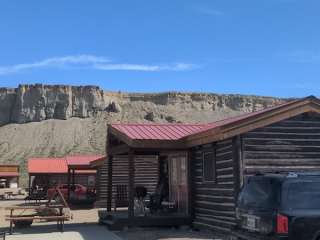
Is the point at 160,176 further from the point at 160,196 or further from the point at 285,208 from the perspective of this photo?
the point at 285,208

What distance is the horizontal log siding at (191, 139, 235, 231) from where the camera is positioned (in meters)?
15.1

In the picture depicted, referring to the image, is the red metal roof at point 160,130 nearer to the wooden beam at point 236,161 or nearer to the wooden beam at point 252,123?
the wooden beam at point 252,123

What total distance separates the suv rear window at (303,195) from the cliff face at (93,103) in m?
104

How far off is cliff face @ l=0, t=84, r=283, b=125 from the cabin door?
92783 millimetres

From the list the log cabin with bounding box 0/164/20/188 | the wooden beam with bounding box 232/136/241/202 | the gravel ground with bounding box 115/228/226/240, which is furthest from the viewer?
the log cabin with bounding box 0/164/20/188

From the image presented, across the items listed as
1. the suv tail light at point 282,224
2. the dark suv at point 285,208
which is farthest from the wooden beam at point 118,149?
the suv tail light at point 282,224

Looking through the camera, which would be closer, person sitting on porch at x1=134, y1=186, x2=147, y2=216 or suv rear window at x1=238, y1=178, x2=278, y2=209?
suv rear window at x1=238, y1=178, x2=278, y2=209

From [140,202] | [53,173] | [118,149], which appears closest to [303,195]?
[118,149]

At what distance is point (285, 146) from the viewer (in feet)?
49.7

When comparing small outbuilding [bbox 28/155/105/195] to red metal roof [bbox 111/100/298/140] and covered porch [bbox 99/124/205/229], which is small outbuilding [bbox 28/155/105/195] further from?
red metal roof [bbox 111/100/298/140]

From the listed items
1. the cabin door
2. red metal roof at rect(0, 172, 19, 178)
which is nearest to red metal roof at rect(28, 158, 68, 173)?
red metal roof at rect(0, 172, 19, 178)

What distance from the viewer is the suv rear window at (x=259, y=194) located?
8.85 metres

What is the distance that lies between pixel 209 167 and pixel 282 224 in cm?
831

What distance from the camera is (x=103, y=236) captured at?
16.1m
